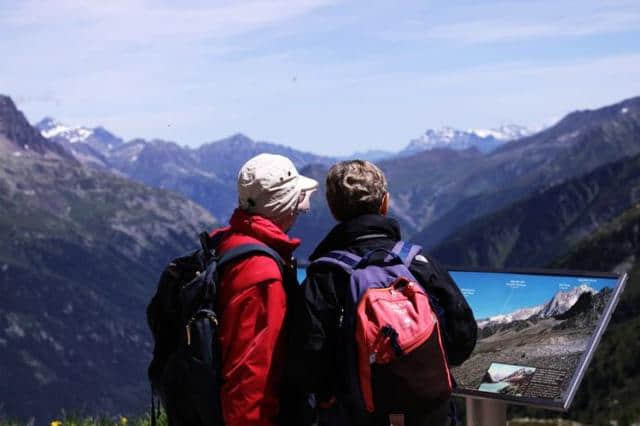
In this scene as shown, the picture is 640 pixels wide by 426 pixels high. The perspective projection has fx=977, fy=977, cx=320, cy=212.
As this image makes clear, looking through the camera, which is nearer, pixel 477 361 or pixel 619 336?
pixel 477 361

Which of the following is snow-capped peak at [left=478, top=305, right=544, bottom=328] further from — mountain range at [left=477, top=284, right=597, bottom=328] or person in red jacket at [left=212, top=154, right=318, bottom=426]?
person in red jacket at [left=212, top=154, right=318, bottom=426]

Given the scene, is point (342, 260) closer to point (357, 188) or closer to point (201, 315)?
point (357, 188)

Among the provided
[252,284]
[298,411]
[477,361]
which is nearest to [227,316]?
[252,284]

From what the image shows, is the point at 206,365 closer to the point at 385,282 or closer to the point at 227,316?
the point at 227,316

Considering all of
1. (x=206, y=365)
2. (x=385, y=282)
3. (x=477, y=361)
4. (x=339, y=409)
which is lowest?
(x=477, y=361)

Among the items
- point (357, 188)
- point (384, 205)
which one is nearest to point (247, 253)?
point (357, 188)

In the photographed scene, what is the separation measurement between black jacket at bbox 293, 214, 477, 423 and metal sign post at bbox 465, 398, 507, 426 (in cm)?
200

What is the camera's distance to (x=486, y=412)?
9.00 m

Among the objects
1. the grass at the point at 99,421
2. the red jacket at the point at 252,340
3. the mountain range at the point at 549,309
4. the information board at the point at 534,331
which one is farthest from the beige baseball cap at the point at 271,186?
the grass at the point at 99,421

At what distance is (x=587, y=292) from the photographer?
8.54 meters

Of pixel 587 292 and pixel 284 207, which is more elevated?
pixel 284 207

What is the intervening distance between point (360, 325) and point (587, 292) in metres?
2.84

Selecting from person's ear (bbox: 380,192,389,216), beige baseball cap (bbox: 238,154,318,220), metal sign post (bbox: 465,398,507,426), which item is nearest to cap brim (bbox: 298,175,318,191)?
beige baseball cap (bbox: 238,154,318,220)

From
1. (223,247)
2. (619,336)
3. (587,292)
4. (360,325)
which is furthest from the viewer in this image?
(619,336)
